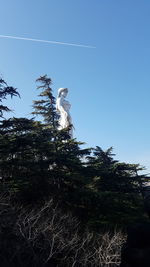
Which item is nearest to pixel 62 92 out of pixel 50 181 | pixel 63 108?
pixel 63 108

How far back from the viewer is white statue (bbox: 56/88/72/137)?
24828mm

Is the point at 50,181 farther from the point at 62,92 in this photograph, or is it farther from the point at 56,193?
the point at 62,92

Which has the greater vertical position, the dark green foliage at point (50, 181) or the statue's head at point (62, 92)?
the statue's head at point (62, 92)

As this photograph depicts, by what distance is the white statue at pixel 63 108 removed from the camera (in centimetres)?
2483

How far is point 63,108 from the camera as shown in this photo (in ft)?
84.0

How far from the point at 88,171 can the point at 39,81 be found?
12.6 meters

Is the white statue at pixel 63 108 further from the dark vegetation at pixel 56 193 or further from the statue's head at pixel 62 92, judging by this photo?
the dark vegetation at pixel 56 193

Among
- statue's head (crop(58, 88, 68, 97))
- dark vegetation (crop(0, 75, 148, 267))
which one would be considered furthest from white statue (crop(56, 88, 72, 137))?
dark vegetation (crop(0, 75, 148, 267))

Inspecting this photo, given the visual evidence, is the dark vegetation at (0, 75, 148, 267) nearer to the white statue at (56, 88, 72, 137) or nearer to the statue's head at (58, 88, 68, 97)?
the white statue at (56, 88, 72, 137)

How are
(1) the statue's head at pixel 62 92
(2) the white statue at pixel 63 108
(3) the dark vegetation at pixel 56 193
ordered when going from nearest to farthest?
1. (3) the dark vegetation at pixel 56 193
2. (2) the white statue at pixel 63 108
3. (1) the statue's head at pixel 62 92

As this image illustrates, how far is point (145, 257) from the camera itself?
4.95 meters

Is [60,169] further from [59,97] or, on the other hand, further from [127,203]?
[59,97]

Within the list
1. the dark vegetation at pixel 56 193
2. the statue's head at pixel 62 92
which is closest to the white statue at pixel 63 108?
the statue's head at pixel 62 92

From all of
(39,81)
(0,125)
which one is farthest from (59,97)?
(0,125)
